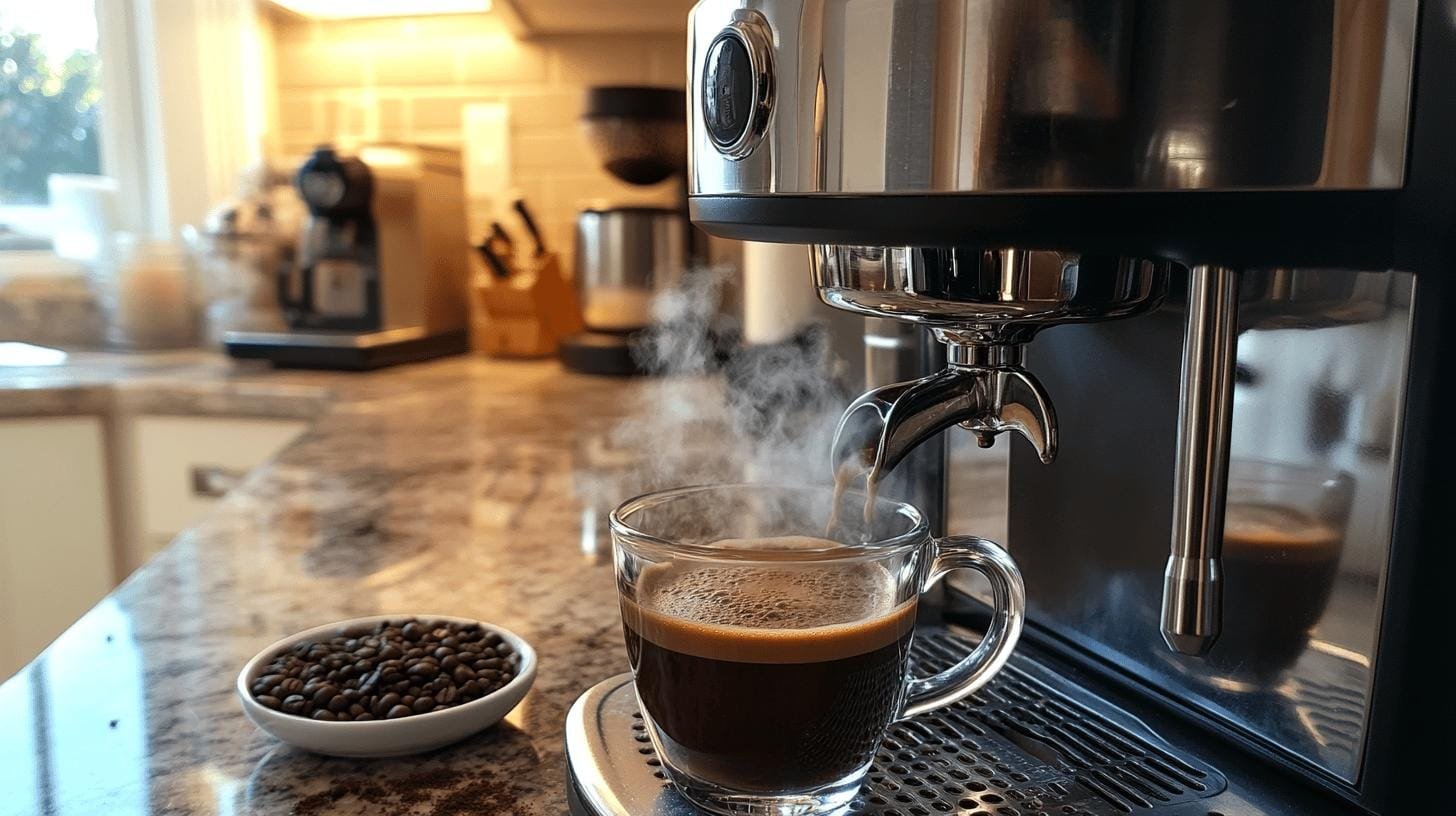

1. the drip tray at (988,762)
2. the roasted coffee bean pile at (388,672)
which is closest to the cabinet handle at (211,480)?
the roasted coffee bean pile at (388,672)

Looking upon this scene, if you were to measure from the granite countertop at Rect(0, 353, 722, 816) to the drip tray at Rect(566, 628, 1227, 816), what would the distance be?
39 mm

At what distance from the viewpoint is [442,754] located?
539mm

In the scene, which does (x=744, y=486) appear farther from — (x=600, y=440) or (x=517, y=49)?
(x=517, y=49)

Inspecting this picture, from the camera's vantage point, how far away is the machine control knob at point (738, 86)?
0.41 m

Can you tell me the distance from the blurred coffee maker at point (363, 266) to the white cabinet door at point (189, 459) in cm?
18

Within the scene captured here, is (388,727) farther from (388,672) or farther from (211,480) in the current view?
(211,480)

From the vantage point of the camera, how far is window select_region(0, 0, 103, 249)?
6.77ft

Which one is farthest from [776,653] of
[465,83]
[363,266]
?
[465,83]

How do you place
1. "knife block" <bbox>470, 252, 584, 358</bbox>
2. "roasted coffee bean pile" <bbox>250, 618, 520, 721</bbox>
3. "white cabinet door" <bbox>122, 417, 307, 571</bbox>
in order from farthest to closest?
"knife block" <bbox>470, 252, 584, 358</bbox>, "white cabinet door" <bbox>122, 417, 307, 571</bbox>, "roasted coffee bean pile" <bbox>250, 618, 520, 721</bbox>

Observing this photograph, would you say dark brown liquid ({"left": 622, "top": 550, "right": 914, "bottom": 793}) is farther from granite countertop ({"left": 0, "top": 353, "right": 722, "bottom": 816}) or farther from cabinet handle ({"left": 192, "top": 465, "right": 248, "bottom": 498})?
cabinet handle ({"left": 192, "top": 465, "right": 248, "bottom": 498})

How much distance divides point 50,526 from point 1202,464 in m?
1.73

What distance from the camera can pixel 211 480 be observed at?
1.61m

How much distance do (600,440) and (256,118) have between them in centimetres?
117

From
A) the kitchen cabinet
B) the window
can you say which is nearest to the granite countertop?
the kitchen cabinet
